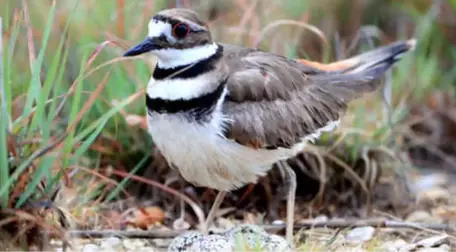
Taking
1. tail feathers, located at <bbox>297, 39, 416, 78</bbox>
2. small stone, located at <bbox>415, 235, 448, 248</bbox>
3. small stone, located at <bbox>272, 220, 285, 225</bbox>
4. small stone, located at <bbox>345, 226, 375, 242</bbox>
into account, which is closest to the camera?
small stone, located at <bbox>415, 235, 448, 248</bbox>

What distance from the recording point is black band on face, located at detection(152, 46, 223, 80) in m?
3.17

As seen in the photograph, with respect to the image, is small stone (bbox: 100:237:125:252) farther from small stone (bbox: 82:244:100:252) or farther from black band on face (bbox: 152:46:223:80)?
black band on face (bbox: 152:46:223:80)

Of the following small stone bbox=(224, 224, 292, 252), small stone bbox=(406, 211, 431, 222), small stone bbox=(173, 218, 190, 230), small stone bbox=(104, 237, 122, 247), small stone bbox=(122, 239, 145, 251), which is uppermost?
small stone bbox=(224, 224, 292, 252)

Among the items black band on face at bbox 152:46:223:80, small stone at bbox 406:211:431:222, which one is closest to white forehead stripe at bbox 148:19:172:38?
black band on face at bbox 152:46:223:80

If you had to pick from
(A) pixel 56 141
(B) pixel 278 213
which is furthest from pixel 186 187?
(A) pixel 56 141

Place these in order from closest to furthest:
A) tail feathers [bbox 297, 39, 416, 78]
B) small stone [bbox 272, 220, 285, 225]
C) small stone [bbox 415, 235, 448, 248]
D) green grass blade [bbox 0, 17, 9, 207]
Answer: green grass blade [bbox 0, 17, 9, 207], small stone [bbox 415, 235, 448, 248], small stone [bbox 272, 220, 285, 225], tail feathers [bbox 297, 39, 416, 78]

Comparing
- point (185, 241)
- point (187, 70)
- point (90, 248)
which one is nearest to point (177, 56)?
point (187, 70)

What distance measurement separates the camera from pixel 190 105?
123 inches

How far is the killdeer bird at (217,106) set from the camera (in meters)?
3.14

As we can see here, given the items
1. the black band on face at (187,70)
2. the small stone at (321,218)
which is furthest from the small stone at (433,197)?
the black band on face at (187,70)

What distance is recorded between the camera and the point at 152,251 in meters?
3.48

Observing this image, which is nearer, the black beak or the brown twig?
the black beak

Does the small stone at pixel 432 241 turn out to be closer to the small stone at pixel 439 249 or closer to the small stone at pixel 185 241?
the small stone at pixel 439 249

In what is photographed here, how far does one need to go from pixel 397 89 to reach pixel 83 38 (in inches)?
69.5
